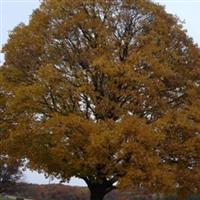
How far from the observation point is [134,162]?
22469 millimetres

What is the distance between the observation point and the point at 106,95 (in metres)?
25.4

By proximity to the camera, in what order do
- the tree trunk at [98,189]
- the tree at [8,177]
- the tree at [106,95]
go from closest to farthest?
1. the tree at [106,95]
2. the tree trunk at [98,189]
3. the tree at [8,177]

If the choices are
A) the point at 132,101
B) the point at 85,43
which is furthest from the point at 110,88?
the point at 85,43

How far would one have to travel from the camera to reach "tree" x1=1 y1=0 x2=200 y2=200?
22625mm

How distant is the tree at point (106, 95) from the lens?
74.2ft

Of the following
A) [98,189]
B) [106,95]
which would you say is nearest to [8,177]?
[98,189]

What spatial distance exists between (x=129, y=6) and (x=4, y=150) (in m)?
9.10

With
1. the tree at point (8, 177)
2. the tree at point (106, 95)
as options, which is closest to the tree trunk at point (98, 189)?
the tree at point (106, 95)

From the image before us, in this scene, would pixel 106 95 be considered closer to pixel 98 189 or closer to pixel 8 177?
pixel 98 189

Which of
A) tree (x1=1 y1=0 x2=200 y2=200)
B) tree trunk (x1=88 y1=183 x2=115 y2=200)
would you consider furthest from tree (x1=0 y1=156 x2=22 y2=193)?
tree (x1=1 y1=0 x2=200 y2=200)

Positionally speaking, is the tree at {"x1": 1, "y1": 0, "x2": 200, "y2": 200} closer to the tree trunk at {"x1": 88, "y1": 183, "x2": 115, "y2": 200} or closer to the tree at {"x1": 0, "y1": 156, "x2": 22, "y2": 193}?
the tree trunk at {"x1": 88, "y1": 183, "x2": 115, "y2": 200}

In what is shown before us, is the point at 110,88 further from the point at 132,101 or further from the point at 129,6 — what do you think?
the point at 129,6

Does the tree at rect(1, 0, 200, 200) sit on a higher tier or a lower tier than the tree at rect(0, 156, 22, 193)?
lower

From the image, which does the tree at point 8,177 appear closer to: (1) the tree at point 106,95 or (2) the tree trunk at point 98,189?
(2) the tree trunk at point 98,189
